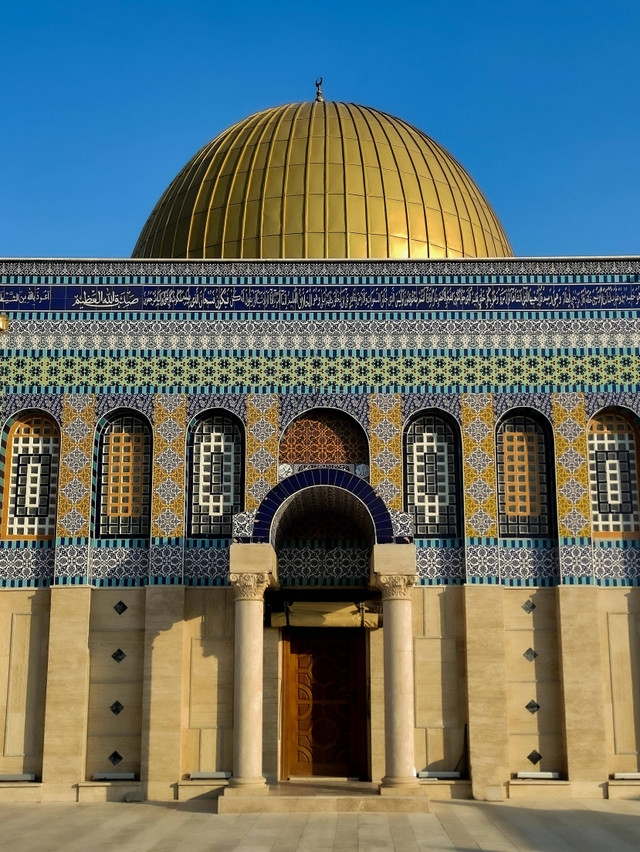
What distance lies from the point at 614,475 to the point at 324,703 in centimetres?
584

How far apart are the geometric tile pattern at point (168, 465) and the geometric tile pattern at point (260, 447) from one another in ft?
3.42

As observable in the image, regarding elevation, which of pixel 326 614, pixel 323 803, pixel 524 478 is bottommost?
pixel 323 803

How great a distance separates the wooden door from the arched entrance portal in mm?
16

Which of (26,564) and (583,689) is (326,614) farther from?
(26,564)

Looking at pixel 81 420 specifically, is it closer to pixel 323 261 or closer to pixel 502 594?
pixel 323 261

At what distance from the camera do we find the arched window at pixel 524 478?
16922 millimetres

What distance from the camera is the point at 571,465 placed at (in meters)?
16.9

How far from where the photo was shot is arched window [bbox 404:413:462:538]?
17.0 m

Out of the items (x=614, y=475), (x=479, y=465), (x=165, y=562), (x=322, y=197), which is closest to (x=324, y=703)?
(x=165, y=562)

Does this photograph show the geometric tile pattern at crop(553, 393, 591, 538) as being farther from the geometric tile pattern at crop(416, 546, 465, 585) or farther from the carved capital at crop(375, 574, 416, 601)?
the carved capital at crop(375, 574, 416, 601)

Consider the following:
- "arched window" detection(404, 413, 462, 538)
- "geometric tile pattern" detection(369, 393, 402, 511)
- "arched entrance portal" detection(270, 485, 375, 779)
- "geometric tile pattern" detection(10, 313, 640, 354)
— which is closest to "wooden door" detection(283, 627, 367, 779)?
"arched entrance portal" detection(270, 485, 375, 779)

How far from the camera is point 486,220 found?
22.6 m

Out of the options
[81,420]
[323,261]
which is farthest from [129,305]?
[323,261]

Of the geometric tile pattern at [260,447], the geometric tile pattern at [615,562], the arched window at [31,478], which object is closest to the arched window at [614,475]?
the geometric tile pattern at [615,562]
